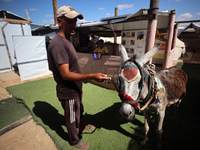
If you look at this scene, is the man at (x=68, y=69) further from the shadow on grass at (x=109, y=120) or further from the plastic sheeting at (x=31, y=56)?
the plastic sheeting at (x=31, y=56)

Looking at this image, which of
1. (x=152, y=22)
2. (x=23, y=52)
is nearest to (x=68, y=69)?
(x=152, y=22)

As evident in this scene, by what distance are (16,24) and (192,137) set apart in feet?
41.4

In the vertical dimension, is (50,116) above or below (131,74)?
below

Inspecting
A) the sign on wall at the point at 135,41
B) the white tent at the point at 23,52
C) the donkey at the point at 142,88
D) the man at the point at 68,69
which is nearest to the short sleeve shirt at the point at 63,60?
the man at the point at 68,69

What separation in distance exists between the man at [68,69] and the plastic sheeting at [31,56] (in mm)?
6456

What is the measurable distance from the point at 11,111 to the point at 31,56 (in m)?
4.55

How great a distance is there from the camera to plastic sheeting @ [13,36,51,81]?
22.1 feet

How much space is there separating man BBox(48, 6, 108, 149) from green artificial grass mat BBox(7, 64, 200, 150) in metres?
0.60

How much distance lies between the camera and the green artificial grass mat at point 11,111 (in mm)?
3389

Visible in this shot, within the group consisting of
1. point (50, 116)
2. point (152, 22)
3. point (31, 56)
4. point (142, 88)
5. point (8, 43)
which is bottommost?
point (50, 116)

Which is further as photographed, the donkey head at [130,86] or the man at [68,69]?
the man at [68,69]

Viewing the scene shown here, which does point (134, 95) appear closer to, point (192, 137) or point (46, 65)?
point (192, 137)

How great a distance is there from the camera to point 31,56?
7.27 metres

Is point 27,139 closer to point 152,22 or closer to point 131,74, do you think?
point 131,74
